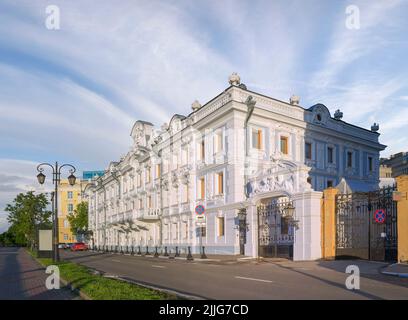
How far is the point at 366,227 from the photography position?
2058 cm

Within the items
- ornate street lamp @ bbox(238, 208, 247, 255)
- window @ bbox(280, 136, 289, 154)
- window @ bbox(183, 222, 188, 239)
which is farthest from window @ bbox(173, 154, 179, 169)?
ornate street lamp @ bbox(238, 208, 247, 255)

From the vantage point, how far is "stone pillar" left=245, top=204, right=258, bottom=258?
23.9 m

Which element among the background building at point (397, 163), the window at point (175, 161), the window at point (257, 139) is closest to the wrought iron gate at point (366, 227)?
the window at point (257, 139)

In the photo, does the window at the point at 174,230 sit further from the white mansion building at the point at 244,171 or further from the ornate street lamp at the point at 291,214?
the ornate street lamp at the point at 291,214

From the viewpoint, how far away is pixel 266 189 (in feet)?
78.0

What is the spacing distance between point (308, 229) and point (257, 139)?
1219cm

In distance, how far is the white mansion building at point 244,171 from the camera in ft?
75.3

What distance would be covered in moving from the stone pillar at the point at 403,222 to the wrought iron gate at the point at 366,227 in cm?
97

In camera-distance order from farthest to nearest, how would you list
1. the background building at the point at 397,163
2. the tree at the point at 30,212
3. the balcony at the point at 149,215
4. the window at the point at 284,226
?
the background building at the point at 397,163 → the tree at the point at 30,212 → the balcony at the point at 149,215 → the window at the point at 284,226

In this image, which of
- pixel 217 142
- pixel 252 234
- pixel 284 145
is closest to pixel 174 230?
pixel 217 142

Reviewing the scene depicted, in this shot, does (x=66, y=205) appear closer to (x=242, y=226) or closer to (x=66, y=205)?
(x=66, y=205)
